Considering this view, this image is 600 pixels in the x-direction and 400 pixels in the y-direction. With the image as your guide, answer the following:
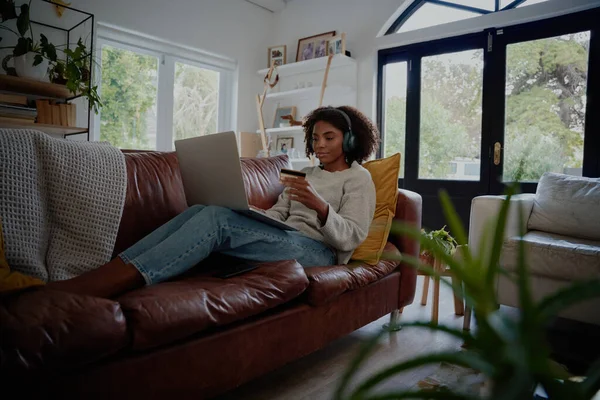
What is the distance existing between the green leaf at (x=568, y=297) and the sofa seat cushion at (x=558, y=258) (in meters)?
1.68

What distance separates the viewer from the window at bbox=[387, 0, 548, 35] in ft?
11.5

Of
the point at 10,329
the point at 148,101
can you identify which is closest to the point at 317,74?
the point at 148,101

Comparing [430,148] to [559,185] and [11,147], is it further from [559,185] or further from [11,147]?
[11,147]

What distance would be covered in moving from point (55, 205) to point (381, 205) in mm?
1362

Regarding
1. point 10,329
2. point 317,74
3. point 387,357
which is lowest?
point 387,357

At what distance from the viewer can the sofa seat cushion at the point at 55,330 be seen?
2.64ft

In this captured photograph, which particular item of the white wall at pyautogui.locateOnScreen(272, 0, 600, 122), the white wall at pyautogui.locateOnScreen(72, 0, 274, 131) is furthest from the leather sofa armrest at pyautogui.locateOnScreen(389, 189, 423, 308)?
the white wall at pyautogui.locateOnScreen(72, 0, 274, 131)

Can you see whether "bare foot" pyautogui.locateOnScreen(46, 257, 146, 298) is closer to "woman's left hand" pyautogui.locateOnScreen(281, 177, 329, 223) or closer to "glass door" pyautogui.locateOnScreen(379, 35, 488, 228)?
"woman's left hand" pyautogui.locateOnScreen(281, 177, 329, 223)

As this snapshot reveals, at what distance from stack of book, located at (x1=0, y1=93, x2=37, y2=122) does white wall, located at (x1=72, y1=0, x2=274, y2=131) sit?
1073 millimetres

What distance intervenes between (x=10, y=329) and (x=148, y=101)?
12.0 ft

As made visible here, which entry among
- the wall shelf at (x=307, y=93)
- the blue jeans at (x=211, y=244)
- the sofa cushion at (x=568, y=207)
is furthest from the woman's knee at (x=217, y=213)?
the wall shelf at (x=307, y=93)

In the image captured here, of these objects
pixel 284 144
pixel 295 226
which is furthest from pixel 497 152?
pixel 295 226

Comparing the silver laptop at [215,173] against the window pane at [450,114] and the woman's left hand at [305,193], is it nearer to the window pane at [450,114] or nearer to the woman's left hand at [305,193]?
the woman's left hand at [305,193]

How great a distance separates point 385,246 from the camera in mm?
1938
